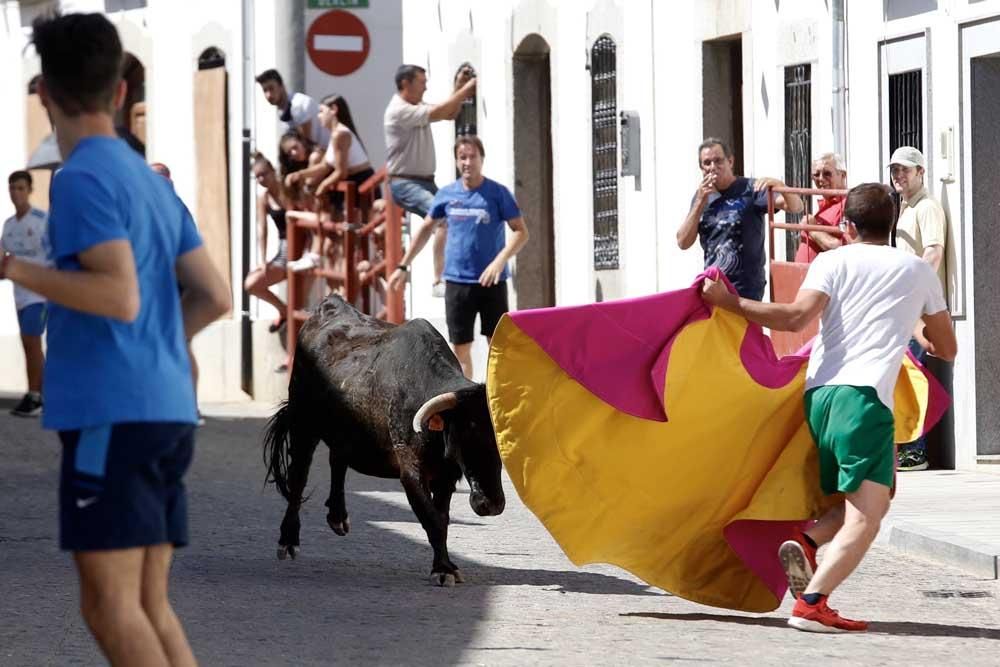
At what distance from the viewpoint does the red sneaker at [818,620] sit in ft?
28.7

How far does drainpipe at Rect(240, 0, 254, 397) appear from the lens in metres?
26.9

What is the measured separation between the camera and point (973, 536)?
11.4 m

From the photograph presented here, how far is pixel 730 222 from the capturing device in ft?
49.0

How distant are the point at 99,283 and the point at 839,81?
12.4 metres

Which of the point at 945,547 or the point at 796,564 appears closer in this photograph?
the point at 796,564

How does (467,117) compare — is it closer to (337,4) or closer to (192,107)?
(337,4)

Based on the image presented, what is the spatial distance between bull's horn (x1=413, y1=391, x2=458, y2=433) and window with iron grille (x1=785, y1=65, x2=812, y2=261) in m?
7.75

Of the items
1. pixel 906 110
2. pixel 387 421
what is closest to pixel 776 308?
pixel 387 421

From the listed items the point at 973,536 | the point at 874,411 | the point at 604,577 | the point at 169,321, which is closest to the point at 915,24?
the point at 973,536

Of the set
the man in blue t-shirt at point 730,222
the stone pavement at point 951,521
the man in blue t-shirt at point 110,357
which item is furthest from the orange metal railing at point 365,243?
the man in blue t-shirt at point 110,357

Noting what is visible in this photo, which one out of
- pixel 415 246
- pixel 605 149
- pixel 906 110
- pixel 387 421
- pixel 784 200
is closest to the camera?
pixel 387 421

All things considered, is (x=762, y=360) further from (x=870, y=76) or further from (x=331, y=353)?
(x=870, y=76)

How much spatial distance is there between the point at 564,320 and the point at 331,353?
2.47 metres

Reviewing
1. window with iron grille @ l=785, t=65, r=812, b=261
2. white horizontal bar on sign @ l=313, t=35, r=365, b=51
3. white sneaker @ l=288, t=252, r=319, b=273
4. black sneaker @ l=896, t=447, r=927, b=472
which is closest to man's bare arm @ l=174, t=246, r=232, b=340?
black sneaker @ l=896, t=447, r=927, b=472
